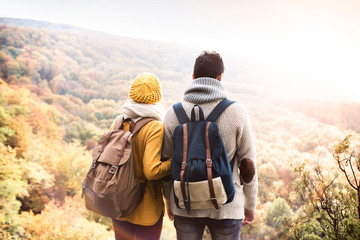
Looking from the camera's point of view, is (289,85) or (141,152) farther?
(289,85)

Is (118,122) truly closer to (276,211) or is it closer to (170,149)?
(170,149)

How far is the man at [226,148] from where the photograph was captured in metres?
1.22

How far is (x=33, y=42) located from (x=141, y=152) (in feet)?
49.4

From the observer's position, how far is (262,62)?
57.1 feet

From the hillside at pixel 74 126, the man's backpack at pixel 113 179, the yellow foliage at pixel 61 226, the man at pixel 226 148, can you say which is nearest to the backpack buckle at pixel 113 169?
the man's backpack at pixel 113 179

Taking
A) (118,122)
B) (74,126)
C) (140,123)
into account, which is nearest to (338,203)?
(140,123)

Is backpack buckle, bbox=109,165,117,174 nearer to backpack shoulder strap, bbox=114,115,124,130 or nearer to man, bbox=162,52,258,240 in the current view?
backpack shoulder strap, bbox=114,115,124,130

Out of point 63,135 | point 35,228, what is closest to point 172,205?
point 35,228

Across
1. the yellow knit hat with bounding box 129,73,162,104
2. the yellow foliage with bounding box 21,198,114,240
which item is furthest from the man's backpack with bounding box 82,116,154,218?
the yellow foliage with bounding box 21,198,114,240

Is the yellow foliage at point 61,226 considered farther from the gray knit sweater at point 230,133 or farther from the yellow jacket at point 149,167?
the gray knit sweater at point 230,133

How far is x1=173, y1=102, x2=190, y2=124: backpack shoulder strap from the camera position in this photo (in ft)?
4.14

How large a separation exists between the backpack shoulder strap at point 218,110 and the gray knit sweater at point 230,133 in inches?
0.9

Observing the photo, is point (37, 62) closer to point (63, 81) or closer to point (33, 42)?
point (63, 81)

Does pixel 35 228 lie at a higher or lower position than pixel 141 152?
lower
